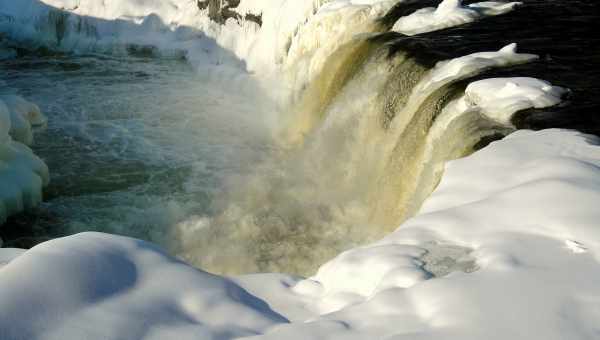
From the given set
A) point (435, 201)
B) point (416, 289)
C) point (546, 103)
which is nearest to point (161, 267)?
point (416, 289)

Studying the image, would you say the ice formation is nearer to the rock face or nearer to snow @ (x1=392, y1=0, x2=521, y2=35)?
snow @ (x1=392, y1=0, x2=521, y2=35)

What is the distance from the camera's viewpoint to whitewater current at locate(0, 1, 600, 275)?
510 cm

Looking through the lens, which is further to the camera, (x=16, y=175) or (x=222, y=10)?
(x=222, y=10)

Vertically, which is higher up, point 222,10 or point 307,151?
point 222,10

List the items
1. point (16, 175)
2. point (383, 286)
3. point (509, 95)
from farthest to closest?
point (16, 175) < point (509, 95) < point (383, 286)

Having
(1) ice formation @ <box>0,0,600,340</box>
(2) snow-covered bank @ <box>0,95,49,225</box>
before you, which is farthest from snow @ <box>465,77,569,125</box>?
(2) snow-covered bank @ <box>0,95,49,225</box>

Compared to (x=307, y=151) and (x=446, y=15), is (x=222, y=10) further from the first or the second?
(x=446, y=15)

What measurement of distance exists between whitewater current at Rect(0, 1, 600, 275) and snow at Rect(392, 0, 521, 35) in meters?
0.27

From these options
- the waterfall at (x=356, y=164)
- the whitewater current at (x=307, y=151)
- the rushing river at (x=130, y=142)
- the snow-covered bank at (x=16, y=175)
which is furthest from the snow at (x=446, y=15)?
the snow-covered bank at (x=16, y=175)

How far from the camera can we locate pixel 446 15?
24.8ft

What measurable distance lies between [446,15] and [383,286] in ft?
19.4

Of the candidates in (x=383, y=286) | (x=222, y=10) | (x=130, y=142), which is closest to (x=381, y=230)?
(x=383, y=286)

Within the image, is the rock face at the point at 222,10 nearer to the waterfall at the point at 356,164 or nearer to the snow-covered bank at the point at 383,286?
the waterfall at the point at 356,164

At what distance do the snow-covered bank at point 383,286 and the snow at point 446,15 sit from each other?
4757mm
